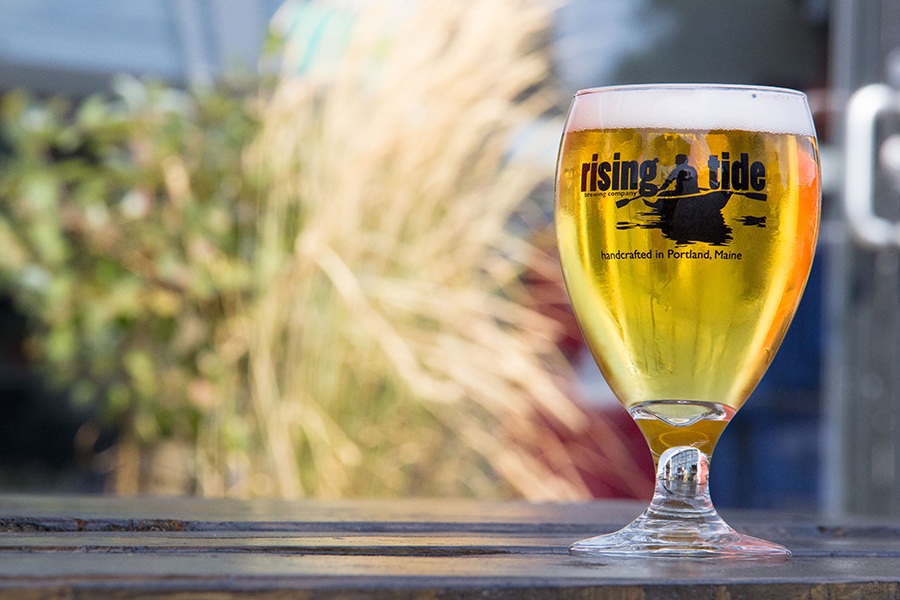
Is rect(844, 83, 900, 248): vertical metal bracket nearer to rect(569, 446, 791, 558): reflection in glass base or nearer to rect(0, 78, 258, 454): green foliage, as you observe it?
rect(0, 78, 258, 454): green foliage

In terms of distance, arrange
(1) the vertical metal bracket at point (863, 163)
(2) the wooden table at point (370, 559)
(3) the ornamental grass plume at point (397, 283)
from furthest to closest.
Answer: (1) the vertical metal bracket at point (863, 163)
(3) the ornamental grass plume at point (397, 283)
(2) the wooden table at point (370, 559)

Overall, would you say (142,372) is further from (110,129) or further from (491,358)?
(491,358)

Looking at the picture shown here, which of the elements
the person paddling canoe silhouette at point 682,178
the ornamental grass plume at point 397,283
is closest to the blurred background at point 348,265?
the ornamental grass plume at point 397,283

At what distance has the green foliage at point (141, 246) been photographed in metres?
2.06

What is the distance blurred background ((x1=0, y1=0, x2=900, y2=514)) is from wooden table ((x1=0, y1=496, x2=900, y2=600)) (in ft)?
4.03

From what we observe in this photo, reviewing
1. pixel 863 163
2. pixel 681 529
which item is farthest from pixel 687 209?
pixel 863 163

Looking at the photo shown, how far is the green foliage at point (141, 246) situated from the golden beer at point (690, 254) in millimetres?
1565

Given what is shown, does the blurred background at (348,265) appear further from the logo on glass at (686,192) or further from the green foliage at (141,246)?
the logo on glass at (686,192)

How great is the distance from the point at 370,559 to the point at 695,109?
227 mm

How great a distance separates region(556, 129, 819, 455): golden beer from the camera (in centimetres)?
46

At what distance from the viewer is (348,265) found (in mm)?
1911

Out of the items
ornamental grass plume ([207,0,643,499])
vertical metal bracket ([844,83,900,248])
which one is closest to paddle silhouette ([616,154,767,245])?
ornamental grass plume ([207,0,643,499])

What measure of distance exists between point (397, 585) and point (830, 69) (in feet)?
9.25

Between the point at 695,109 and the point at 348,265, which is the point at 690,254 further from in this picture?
the point at 348,265
